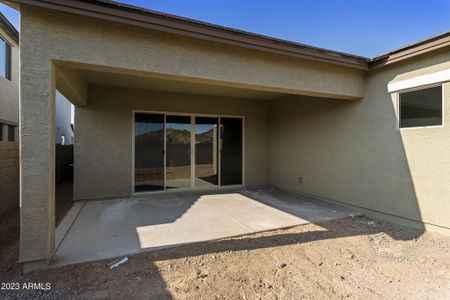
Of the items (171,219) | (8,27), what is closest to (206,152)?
(171,219)

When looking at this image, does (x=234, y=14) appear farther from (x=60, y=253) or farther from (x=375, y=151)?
(x=60, y=253)

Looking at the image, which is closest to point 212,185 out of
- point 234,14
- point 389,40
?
point 234,14

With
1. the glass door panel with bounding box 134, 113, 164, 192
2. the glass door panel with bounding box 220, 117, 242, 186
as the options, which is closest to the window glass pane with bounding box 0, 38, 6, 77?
the glass door panel with bounding box 134, 113, 164, 192

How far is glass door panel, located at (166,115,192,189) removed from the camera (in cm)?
750

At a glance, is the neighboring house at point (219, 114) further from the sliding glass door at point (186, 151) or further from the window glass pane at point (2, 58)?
the window glass pane at point (2, 58)

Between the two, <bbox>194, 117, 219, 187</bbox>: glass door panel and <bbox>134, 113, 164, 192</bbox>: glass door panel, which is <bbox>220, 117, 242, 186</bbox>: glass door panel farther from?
<bbox>134, 113, 164, 192</bbox>: glass door panel

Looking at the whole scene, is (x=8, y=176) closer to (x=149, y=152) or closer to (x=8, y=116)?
(x=8, y=116)

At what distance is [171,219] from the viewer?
493cm

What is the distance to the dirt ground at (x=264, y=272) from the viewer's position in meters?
2.61

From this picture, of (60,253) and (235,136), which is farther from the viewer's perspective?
(235,136)

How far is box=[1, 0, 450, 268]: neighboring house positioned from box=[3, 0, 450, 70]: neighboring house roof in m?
0.02

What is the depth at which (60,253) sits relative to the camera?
332 cm

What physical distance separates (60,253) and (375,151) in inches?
235

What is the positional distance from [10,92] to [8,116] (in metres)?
0.77
